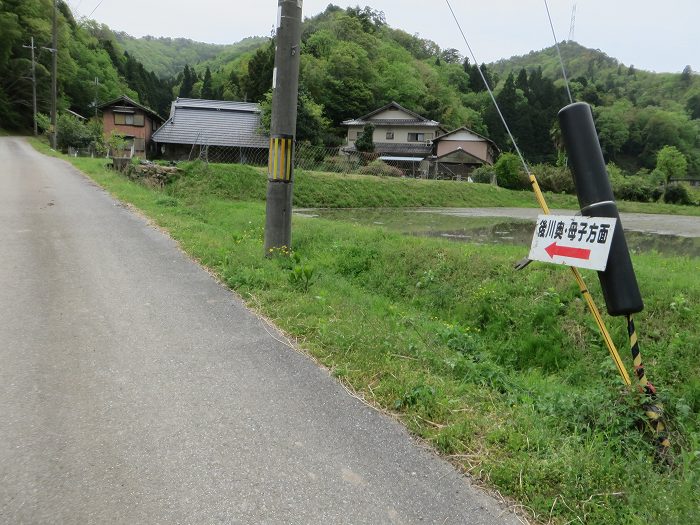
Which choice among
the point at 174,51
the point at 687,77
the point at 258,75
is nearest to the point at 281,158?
the point at 258,75

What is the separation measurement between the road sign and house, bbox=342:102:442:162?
4097cm

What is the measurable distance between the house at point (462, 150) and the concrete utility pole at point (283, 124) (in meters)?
34.4

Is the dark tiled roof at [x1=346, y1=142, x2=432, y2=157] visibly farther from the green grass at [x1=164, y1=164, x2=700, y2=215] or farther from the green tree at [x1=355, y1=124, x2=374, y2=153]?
the green grass at [x1=164, y1=164, x2=700, y2=215]

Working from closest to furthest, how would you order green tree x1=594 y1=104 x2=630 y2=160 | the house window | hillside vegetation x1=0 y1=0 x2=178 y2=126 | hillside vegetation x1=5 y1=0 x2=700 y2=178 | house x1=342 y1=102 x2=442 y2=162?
the house window → hillside vegetation x1=0 y1=0 x2=178 y2=126 → house x1=342 y1=102 x2=442 y2=162 → hillside vegetation x1=5 y1=0 x2=700 y2=178 → green tree x1=594 y1=104 x2=630 y2=160

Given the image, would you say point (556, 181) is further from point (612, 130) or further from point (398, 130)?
point (612, 130)

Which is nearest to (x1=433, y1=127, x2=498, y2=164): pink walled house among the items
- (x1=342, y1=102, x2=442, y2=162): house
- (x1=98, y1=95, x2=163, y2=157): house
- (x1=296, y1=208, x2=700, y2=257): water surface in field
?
(x1=342, y1=102, x2=442, y2=162): house

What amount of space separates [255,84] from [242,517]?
51.8 m

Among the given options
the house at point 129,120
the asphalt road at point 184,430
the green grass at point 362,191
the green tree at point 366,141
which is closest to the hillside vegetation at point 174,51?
the house at point 129,120

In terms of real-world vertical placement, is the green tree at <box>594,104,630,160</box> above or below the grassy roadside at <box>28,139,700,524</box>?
above

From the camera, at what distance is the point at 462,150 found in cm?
4066

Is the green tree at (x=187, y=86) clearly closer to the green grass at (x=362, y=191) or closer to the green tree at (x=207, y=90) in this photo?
the green tree at (x=207, y=90)

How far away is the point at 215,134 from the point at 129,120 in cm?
990

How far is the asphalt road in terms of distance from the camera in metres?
2.00

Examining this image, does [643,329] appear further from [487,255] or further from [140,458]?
[140,458]
